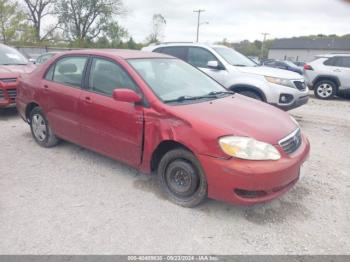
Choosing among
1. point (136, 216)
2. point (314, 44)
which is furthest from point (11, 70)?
point (314, 44)

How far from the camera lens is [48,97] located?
181 inches

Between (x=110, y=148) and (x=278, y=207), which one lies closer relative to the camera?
(x=278, y=207)

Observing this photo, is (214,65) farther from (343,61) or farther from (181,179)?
(343,61)

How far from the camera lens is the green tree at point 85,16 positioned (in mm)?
42594

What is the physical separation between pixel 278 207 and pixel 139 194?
1557 mm

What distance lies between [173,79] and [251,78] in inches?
124

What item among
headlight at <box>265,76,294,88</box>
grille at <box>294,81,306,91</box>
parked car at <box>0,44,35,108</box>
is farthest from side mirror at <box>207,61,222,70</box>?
parked car at <box>0,44,35,108</box>

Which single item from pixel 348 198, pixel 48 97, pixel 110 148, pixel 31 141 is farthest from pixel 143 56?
pixel 348 198

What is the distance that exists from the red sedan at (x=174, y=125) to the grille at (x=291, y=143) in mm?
14

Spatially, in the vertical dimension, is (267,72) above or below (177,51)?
below

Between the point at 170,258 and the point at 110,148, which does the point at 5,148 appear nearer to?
the point at 110,148

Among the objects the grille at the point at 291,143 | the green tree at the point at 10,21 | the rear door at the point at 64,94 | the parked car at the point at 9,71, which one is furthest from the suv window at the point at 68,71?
the green tree at the point at 10,21

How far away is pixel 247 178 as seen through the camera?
2822 millimetres

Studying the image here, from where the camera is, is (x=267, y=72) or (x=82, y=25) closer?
(x=267, y=72)
